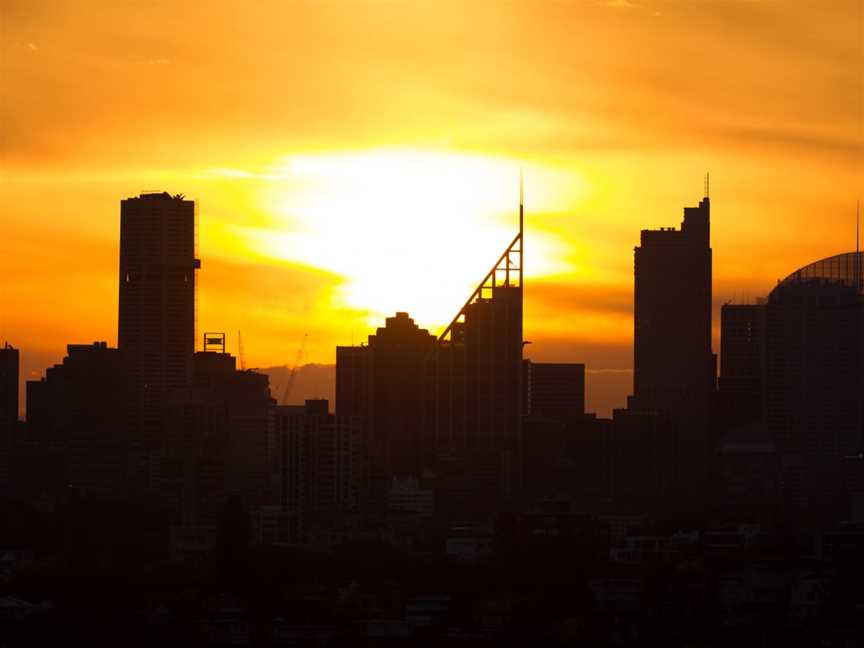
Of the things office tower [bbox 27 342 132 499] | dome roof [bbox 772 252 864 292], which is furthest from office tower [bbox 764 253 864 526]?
office tower [bbox 27 342 132 499]

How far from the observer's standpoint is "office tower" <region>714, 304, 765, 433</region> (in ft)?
555

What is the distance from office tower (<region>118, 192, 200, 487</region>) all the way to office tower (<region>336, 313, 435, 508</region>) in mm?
11266

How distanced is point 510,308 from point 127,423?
98.7 feet

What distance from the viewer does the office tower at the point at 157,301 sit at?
157m

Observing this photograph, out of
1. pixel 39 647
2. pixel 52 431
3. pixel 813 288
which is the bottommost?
pixel 39 647

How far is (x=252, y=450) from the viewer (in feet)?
476

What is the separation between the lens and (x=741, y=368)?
174 metres

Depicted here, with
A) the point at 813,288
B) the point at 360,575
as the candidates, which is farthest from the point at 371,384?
the point at 360,575

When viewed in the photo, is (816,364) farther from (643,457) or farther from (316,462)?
(316,462)

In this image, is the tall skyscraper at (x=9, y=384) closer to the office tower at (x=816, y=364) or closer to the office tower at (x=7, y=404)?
the office tower at (x=7, y=404)

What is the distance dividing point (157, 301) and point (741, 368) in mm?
44951

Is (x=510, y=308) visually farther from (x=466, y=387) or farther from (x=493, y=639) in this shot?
(x=493, y=639)

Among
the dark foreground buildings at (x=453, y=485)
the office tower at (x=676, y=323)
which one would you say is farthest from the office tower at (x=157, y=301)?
the office tower at (x=676, y=323)

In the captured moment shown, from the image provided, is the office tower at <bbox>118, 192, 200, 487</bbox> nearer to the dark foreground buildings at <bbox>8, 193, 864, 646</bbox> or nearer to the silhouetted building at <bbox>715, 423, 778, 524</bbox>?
the dark foreground buildings at <bbox>8, 193, 864, 646</bbox>
